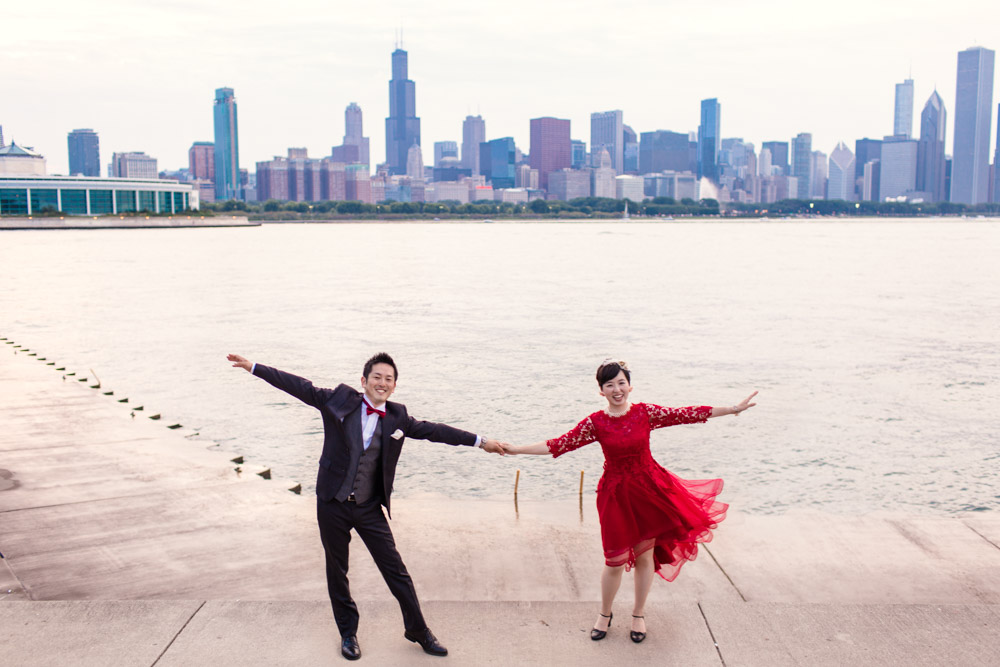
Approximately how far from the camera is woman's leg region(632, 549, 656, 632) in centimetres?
609

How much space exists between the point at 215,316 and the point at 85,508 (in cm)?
3096

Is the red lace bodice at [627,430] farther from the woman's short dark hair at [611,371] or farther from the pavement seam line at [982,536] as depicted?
the pavement seam line at [982,536]

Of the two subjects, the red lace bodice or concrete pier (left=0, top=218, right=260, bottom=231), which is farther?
concrete pier (left=0, top=218, right=260, bottom=231)

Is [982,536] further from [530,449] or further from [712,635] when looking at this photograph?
[530,449]

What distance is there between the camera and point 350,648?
5777 mm

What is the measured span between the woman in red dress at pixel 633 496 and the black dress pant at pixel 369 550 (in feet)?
3.50

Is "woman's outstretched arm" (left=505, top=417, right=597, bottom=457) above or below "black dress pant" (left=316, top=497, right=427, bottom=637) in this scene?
above

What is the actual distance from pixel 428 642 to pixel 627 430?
5.94 ft

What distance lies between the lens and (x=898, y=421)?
63.0 ft

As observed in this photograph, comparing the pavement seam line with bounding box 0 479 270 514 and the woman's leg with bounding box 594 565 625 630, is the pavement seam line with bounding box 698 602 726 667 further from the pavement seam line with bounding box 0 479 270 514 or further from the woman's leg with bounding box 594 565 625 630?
the pavement seam line with bounding box 0 479 270 514

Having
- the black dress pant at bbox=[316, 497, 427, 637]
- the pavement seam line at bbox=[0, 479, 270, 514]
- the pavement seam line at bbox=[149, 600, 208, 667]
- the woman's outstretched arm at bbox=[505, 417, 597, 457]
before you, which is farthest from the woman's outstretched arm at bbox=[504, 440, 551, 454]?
the pavement seam line at bbox=[0, 479, 270, 514]

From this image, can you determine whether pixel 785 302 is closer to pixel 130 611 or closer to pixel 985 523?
pixel 985 523

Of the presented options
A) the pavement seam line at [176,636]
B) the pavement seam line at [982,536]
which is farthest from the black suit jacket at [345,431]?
the pavement seam line at [982,536]

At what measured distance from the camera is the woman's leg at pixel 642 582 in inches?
240
